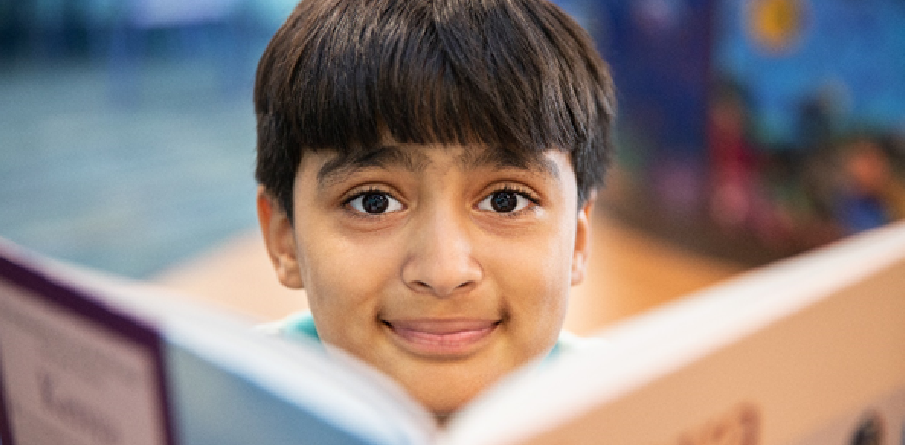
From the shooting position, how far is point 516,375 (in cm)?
34

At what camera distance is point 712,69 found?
2.54 m

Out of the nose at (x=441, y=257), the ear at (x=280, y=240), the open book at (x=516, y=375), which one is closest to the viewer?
the open book at (x=516, y=375)

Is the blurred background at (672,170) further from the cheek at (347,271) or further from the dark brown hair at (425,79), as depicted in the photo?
the cheek at (347,271)

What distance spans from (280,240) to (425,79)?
242 millimetres

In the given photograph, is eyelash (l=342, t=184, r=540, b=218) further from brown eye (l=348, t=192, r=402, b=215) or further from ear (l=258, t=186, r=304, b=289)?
ear (l=258, t=186, r=304, b=289)

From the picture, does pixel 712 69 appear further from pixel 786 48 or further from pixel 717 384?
pixel 717 384

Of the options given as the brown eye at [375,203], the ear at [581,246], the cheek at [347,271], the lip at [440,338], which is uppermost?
the ear at [581,246]

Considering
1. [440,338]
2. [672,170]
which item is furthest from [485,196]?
[672,170]

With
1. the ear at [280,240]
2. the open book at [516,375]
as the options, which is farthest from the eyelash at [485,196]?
the open book at [516,375]

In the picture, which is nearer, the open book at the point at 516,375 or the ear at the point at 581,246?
the open book at the point at 516,375

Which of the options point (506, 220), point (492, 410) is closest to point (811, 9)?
point (506, 220)

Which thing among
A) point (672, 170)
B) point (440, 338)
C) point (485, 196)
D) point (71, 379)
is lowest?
point (71, 379)

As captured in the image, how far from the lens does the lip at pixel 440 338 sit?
26.4 inches

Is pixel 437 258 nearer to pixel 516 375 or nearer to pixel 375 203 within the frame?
pixel 375 203
